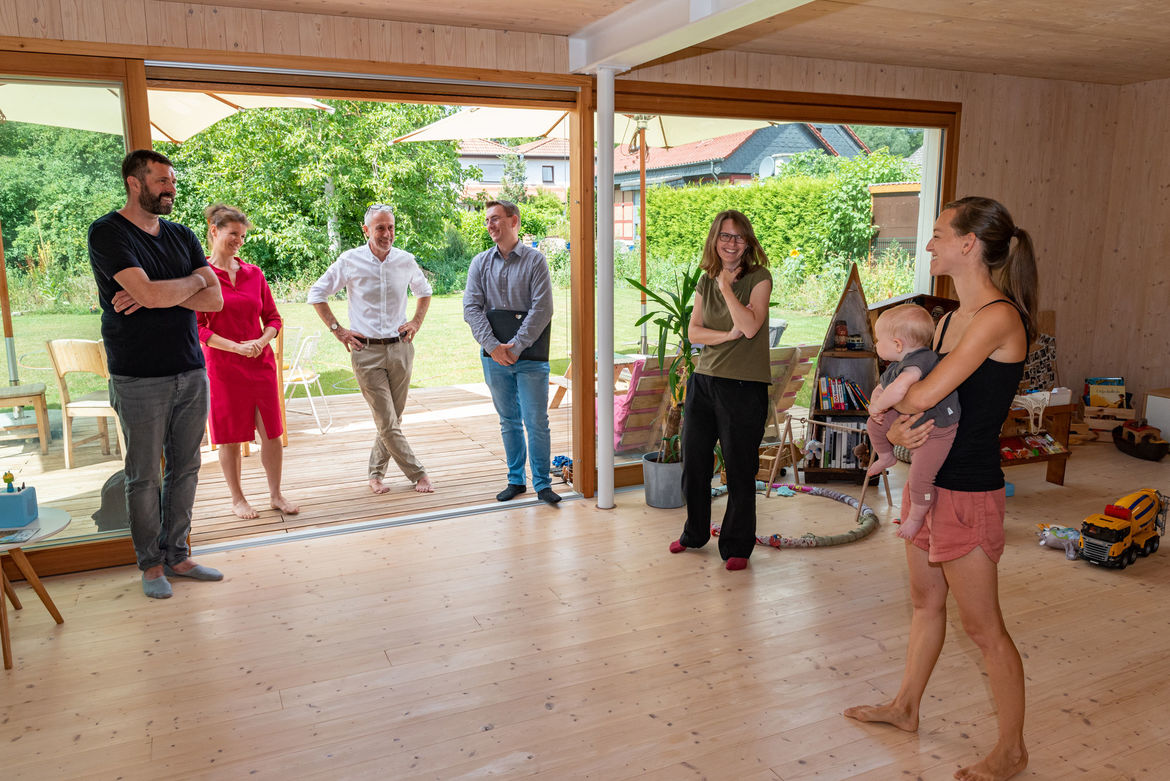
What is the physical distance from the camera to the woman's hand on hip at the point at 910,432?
211 cm

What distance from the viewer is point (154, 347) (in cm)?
347

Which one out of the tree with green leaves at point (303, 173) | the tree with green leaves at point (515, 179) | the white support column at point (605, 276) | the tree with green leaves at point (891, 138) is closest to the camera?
the white support column at point (605, 276)

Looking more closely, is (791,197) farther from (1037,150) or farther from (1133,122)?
(1133,122)

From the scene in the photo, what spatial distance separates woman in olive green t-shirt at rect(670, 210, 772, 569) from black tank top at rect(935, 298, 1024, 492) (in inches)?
58.1

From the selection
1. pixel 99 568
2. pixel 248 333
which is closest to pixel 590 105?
pixel 248 333

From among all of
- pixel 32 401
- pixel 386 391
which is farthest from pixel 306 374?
pixel 32 401

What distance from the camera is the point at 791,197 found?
227 inches

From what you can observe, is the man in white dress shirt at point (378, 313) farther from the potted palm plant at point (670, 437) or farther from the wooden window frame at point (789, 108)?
the potted palm plant at point (670, 437)

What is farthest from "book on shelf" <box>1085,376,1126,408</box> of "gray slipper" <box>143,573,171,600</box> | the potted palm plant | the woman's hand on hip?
"gray slipper" <box>143,573,171,600</box>

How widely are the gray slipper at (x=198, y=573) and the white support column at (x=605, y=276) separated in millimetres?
2021

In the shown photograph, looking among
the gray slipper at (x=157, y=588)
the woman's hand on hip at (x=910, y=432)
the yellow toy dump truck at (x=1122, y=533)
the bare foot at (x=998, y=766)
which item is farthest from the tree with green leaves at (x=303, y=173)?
the bare foot at (x=998, y=766)

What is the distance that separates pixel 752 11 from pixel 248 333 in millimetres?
2918

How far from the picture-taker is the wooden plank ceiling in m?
3.91

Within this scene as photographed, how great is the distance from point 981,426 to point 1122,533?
2.27 meters
